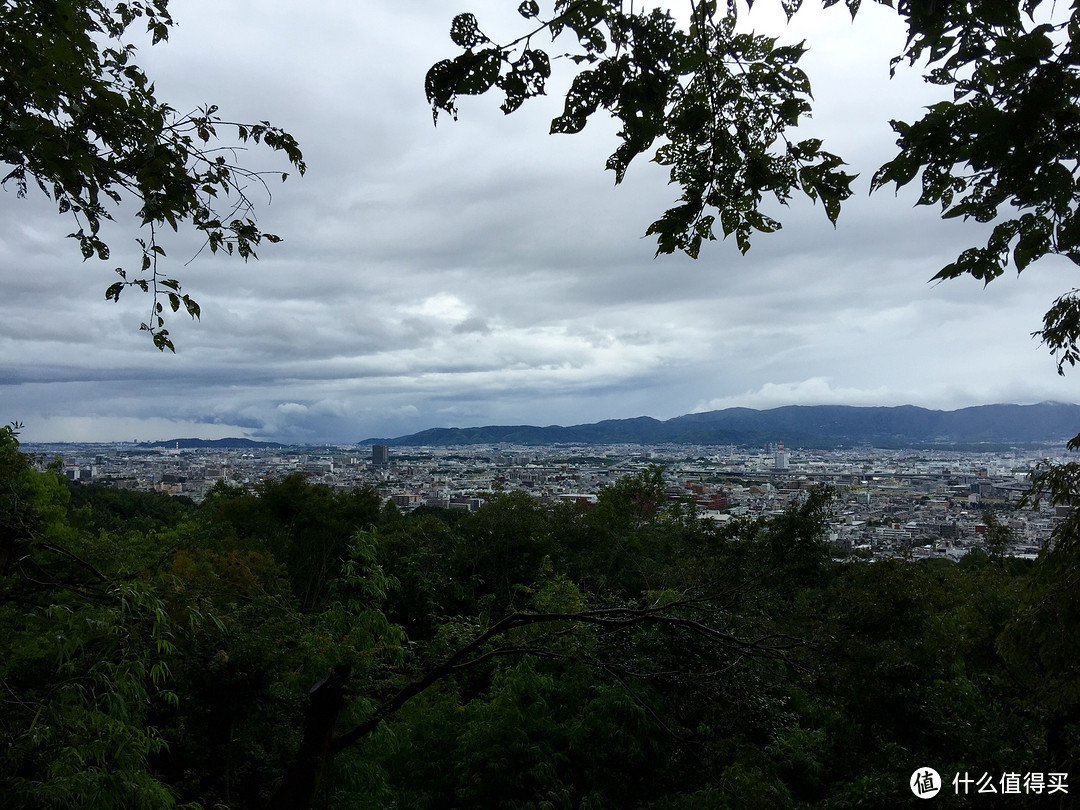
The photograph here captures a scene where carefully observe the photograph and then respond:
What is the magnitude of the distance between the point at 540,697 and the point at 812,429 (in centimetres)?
8292

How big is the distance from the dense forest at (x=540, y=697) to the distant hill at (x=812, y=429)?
3349cm

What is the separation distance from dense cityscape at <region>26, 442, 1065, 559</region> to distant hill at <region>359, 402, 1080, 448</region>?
4.56 m

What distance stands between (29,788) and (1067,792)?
5.16m

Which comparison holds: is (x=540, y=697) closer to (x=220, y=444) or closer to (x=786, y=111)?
(x=786, y=111)

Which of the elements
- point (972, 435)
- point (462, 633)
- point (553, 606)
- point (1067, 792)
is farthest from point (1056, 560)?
point (972, 435)

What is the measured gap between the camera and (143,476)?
4953 centimetres

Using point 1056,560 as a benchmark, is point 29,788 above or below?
below

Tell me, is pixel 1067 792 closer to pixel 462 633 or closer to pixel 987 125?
pixel 987 125

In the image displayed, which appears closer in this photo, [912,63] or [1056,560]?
[912,63]

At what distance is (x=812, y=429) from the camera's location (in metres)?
80.9

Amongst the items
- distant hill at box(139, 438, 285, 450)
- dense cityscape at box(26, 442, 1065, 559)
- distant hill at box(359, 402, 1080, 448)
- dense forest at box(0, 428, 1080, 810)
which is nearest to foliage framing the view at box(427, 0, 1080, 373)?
dense forest at box(0, 428, 1080, 810)

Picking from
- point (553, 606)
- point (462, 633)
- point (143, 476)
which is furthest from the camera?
point (143, 476)

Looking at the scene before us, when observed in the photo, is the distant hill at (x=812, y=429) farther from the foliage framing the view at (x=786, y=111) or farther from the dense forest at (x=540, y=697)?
the foliage framing the view at (x=786, y=111)

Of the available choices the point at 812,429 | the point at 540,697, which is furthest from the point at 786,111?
the point at 812,429
